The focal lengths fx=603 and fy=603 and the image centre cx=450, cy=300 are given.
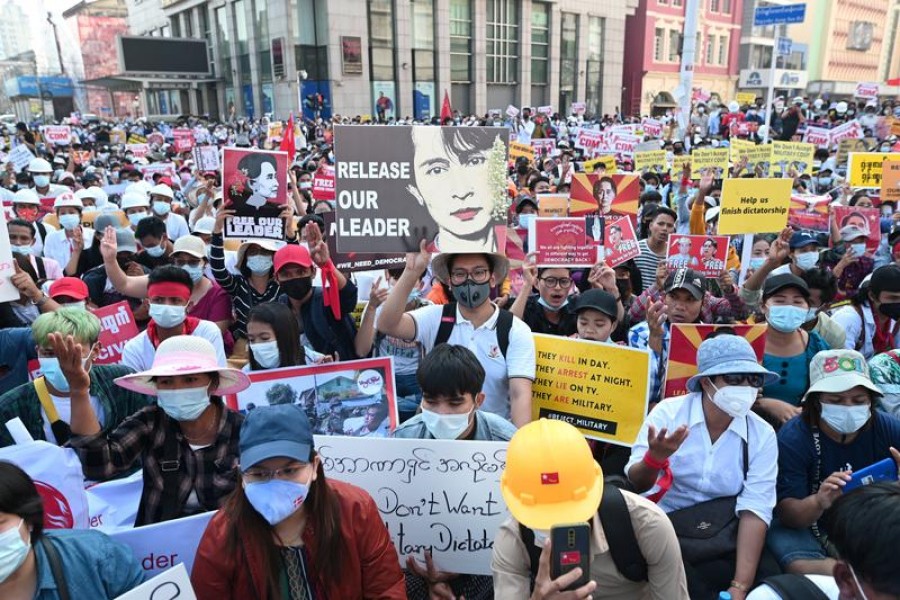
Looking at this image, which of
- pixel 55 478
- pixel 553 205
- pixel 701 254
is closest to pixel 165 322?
pixel 55 478

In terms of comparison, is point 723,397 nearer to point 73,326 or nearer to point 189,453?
point 189,453

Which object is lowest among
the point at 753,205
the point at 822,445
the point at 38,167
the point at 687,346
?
the point at 822,445

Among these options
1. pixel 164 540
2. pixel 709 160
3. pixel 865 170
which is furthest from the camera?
pixel 709 160

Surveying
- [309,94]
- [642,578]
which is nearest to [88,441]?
[642,578]

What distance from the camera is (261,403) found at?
339 centimetres

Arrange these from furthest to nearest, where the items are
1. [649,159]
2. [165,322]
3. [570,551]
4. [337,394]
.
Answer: [649,159], [165,322], [337,394], [570,551]

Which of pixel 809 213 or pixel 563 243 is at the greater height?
pixel 563 243

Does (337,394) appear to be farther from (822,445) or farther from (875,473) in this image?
(875,473)

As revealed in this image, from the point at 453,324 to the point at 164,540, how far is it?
1833 millimetres

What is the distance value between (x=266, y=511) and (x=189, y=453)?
0.70 meters

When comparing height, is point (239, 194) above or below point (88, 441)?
above

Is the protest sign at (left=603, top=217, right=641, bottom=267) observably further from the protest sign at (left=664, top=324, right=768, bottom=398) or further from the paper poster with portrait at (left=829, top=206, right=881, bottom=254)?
the paper poster with portrait at (left=829, top=206, right=881, bottom=254)

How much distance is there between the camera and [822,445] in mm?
2922

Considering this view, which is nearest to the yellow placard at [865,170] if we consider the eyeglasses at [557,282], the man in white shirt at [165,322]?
the eyeglasses at [557,282]
